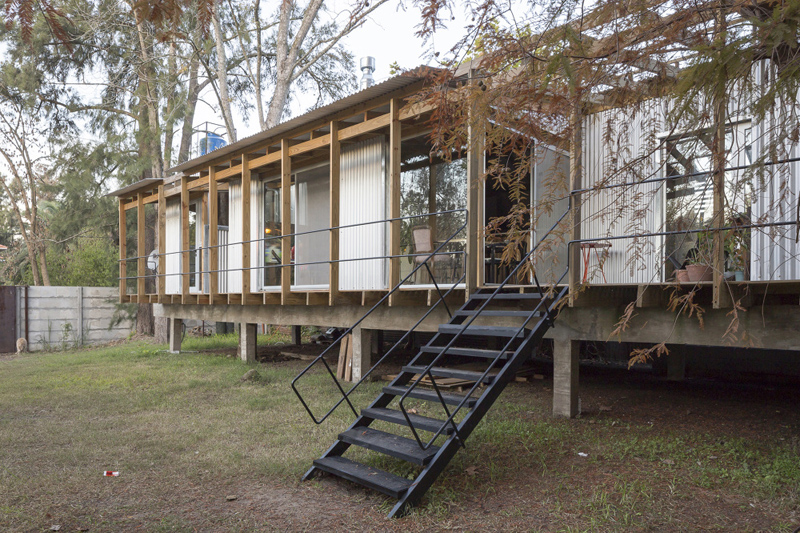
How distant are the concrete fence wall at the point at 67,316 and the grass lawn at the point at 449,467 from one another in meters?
8.50

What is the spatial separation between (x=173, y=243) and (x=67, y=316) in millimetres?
4642

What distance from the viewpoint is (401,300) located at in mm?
7328

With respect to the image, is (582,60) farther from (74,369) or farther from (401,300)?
(74,369)

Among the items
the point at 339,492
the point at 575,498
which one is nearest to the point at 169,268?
the point at 339,492

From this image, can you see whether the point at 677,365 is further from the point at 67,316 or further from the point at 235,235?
the point at 67,316

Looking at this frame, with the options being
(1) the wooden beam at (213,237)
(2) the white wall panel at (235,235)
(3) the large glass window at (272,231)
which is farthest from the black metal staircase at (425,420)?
(2) the white wall panel at (235,235)

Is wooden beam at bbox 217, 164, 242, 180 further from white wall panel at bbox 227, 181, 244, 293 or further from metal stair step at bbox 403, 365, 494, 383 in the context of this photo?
metal stair step at bbox 403, 365, 494, 383

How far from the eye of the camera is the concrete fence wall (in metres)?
15.2

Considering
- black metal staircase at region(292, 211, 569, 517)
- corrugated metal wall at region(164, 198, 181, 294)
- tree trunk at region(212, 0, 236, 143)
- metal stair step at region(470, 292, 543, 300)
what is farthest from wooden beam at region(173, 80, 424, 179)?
tree trunk at region(212, 0, 236, 143)

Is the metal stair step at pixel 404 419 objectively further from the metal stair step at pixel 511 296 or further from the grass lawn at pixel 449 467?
the metal stair step at pixel 511 296

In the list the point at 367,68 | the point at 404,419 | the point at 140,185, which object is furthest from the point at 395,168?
the point at 140,185

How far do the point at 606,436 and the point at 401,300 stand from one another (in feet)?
9.58

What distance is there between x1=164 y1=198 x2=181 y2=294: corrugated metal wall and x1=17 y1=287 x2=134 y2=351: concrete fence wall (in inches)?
152

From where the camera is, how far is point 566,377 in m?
5.98
